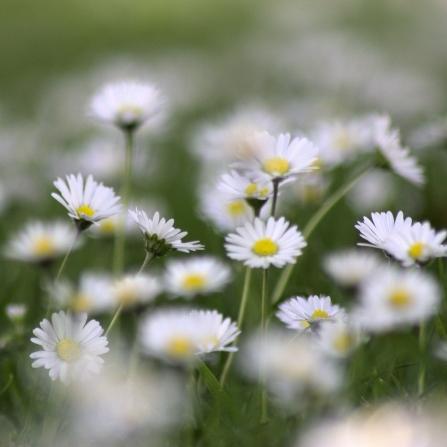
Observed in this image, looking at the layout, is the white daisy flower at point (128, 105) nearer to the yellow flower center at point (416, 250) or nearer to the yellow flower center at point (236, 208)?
the yellow flower center at point (236, 208)

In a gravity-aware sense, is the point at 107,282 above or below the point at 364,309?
above

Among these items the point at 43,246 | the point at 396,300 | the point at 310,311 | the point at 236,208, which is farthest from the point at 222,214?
the point at 396,300

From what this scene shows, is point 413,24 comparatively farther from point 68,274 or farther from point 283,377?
point 283,377

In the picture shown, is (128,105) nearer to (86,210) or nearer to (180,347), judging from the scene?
(86,210)

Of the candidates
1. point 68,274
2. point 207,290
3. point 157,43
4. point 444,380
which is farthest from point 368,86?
point 157,43

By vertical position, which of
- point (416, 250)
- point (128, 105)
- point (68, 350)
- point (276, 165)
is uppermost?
point (128, 105)

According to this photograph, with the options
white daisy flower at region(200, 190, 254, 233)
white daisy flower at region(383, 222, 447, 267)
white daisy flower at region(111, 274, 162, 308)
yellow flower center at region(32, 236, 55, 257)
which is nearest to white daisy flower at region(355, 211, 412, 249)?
white daisy flower at region(383, 222, 447, 267)

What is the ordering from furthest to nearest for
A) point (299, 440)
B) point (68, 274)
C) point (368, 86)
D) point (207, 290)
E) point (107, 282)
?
point (368, 86) < point (68, 274) < point (107, 282) < point (207, 290) < point (299, 440)
